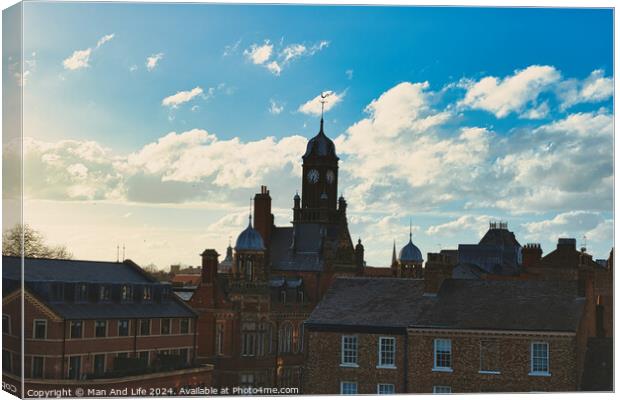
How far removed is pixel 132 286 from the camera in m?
49.8

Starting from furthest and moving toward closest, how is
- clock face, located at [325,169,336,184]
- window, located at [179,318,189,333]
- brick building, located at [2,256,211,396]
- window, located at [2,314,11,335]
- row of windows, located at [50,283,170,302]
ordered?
window, located at [179,318,189,333] < clock face, located at [325,169,336,184] < row of windows, located at [50,283,170,302] < brick building, located at [2,256,211,396] < window, located at [2,314,11,335]

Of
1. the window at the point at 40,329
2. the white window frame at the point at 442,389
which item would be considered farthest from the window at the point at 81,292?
the white window frame at the point at 442,389

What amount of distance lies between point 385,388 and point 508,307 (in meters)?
5.95

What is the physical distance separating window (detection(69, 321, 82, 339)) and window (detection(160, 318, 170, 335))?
4.43m

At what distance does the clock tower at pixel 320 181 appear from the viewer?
48.3 m

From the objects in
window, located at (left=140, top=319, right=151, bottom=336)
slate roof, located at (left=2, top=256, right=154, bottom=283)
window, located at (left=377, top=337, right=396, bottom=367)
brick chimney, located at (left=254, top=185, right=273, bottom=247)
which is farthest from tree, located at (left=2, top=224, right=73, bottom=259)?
window, located at (left=377, top=337, right=396, bottom=367)

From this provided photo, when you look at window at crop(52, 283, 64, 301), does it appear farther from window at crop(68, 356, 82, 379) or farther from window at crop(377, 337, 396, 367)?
window at crop(377, 337, 396, 367)

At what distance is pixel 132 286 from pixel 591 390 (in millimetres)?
18896

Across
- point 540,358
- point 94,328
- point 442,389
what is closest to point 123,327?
point 94,328

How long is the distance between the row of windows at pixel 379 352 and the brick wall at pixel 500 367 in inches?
33.9

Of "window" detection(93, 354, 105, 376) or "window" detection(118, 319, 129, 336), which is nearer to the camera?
"window" detection(93, 354, 105, 376)

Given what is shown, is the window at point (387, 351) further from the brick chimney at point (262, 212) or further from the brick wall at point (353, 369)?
the brick chimney at point (262, 212)

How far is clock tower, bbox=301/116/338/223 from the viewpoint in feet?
158

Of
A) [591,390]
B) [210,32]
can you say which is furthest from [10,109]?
[591,390]
